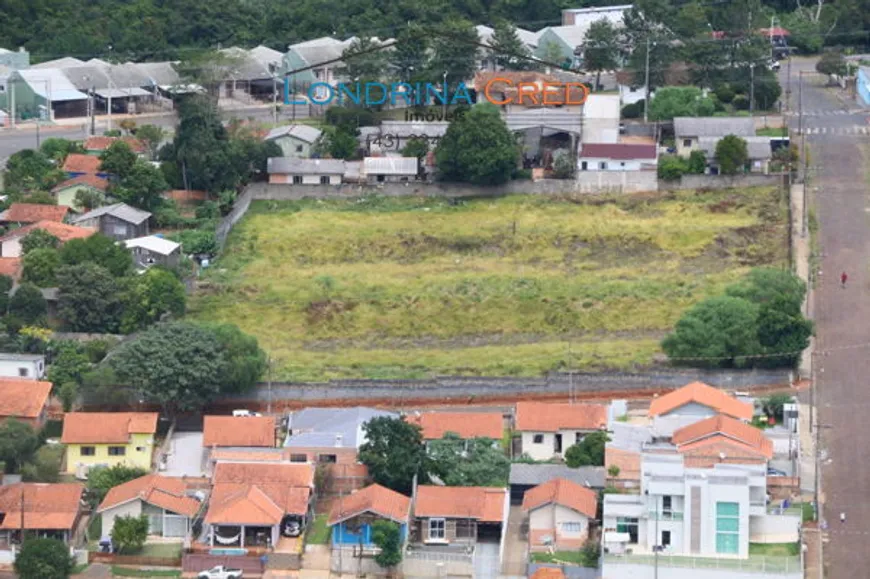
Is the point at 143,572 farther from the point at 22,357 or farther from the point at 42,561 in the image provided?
the point at 22,357

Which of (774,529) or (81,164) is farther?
(81,164)

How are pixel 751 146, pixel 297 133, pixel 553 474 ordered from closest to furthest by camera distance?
pixel 553 474 < pixel 751 146 < pixel 297 133

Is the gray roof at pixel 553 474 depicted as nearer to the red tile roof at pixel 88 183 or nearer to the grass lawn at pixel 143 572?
the grass lawn at pixel 143 572

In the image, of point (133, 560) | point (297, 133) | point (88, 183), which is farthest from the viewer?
point (297, 133)

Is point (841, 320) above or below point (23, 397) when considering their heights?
above

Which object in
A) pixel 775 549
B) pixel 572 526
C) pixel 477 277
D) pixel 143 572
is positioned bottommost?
pixel 143 572

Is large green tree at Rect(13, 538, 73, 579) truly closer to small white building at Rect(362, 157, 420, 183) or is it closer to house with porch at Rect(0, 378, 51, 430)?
house with porch at Rect(0, 378, 51, 430)

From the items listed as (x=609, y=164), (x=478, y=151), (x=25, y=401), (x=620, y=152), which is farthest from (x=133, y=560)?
(x=620, y=152)

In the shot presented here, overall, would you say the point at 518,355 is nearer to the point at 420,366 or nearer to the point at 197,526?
the point at 420,366

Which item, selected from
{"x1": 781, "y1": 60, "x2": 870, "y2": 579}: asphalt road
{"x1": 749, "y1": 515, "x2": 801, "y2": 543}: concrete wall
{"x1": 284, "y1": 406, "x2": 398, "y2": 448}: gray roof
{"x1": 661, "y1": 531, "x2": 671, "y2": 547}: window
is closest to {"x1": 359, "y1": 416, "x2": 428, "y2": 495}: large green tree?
{"x1": 284, "y1": 406, "x2": 398, "y2": 448}: gray roof
